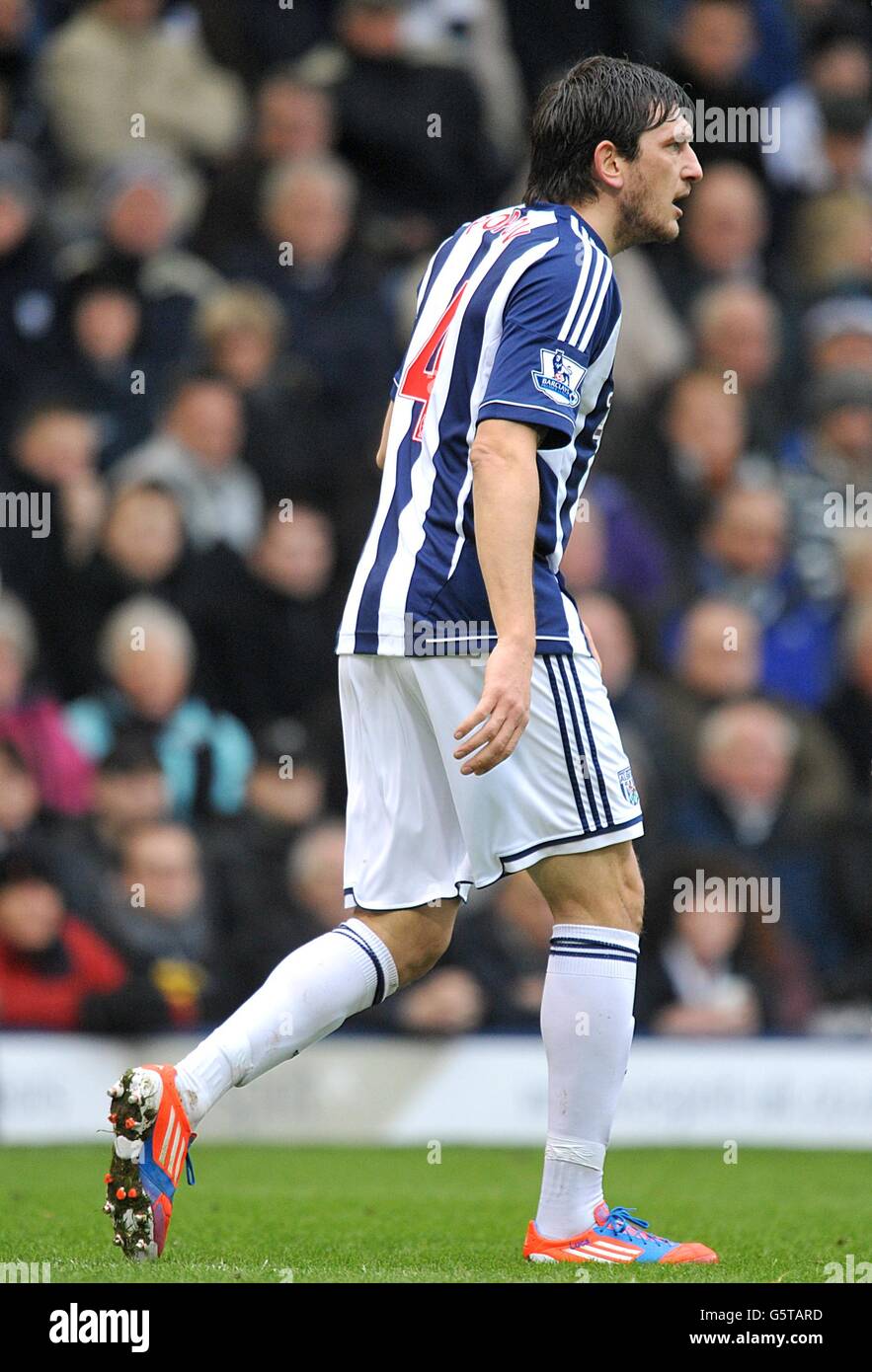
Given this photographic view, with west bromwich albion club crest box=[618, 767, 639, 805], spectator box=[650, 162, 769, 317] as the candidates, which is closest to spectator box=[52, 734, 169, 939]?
spectator box=[650, 162, 769, 317]

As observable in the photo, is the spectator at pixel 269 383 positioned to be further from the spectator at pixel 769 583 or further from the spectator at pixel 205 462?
the spectator at pixel 769 583

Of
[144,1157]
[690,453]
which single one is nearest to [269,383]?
[690,453]

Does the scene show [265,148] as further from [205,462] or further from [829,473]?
[829,473]

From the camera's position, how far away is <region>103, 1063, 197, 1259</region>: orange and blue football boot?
137 inches

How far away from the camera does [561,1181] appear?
3.68 meters

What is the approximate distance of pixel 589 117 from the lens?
12.8 feet

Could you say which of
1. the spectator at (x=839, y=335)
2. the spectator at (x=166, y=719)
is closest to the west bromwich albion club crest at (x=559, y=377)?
the spectator at (x=166, y=719)

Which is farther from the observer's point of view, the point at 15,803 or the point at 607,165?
the point at 15,803

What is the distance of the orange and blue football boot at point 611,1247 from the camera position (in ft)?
11.9

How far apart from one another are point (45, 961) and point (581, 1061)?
13.1 ft

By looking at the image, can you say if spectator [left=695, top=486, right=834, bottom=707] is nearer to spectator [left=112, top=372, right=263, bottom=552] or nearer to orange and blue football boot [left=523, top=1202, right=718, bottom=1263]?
spectator [left=112, top=372, right=263, bottom=552]

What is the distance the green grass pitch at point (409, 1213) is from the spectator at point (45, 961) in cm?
68
